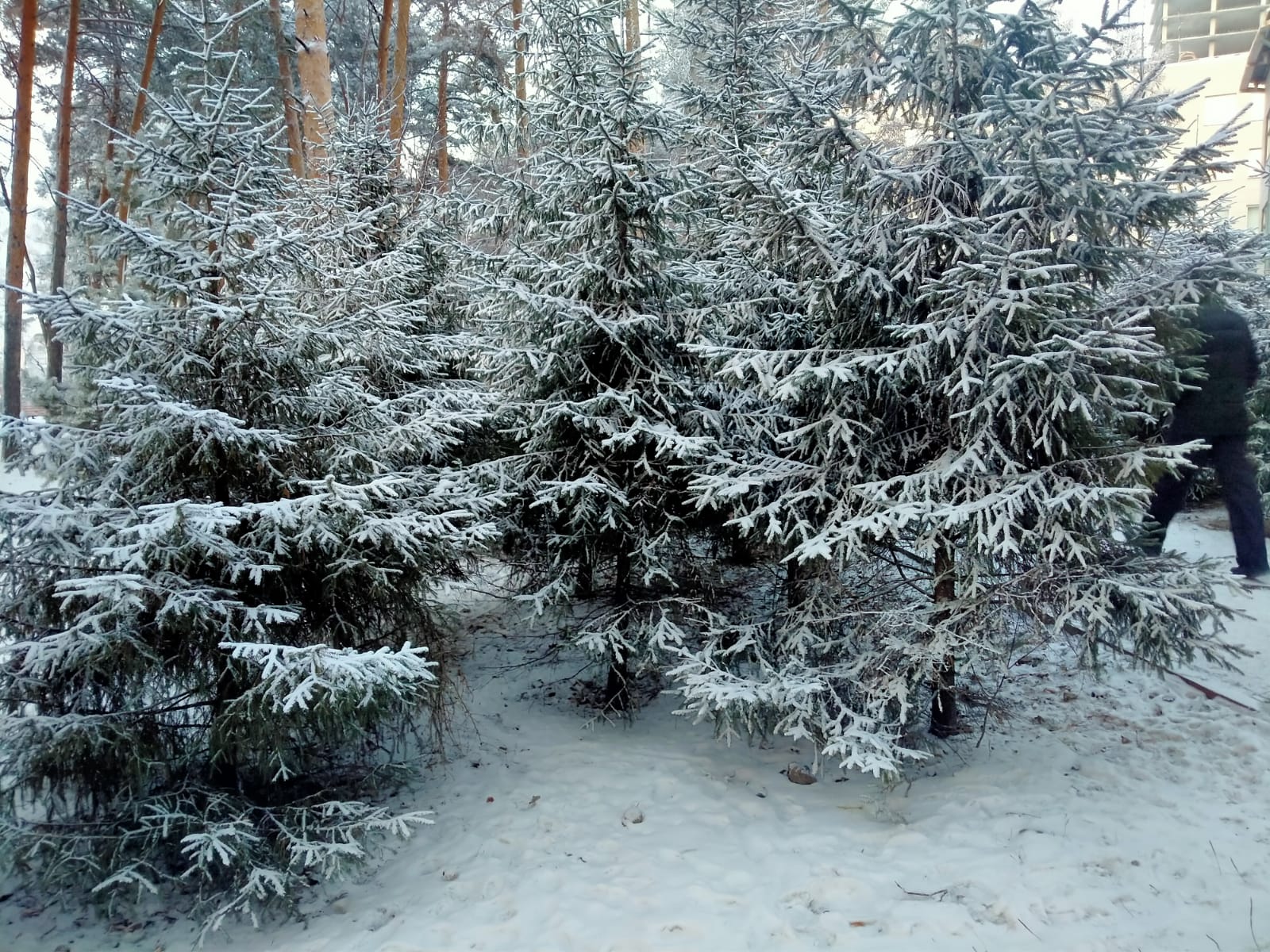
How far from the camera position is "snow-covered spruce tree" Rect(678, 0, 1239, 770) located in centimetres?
383

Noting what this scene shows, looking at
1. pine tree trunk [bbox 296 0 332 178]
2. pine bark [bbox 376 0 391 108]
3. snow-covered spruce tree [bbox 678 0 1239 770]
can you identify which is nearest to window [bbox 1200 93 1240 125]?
snow-covered spruce tree [bbox 678 0 1239 770]

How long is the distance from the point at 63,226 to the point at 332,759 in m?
11.1

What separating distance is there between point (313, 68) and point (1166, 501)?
8966 mm

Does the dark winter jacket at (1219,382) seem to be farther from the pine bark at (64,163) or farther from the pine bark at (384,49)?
the pine bark at (64,163)

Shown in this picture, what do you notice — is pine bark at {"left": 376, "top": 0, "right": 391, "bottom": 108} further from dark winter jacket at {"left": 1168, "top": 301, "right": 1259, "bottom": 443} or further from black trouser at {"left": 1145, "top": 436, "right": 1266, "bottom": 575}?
black trouser at {"left": 1145, "top": 436, "right": 1266, "bottom": 575}

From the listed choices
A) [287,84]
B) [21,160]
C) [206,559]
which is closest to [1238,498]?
[206,559]

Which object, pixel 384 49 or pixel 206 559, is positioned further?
pixel 384 49

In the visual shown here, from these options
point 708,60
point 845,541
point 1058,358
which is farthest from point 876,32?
point 845,541

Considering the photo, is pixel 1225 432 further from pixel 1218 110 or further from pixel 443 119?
pixel 443 119

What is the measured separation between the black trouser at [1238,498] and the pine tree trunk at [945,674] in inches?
74.9

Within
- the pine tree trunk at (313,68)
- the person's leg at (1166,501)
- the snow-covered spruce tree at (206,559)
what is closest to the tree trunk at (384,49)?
the pine tree trunk at (313,68)

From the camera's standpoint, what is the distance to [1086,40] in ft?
12.8

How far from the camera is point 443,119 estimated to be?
13.4 m

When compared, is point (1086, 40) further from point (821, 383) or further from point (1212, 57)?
point (1212, 57)
